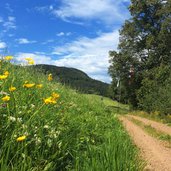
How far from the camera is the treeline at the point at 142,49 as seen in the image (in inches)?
1735

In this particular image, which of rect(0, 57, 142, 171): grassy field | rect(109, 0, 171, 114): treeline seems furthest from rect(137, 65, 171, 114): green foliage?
rect(0, 57, 142, 171): grassy field

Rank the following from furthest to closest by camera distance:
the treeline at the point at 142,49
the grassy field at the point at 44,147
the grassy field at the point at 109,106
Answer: the treeline at the point at 142,49
the grassy field at the point at 109,106
the grassy field at the point at 44,147

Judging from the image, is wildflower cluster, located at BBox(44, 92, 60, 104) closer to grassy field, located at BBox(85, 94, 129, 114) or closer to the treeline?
grassy field, located at BBox(85, 94, 129, 114)

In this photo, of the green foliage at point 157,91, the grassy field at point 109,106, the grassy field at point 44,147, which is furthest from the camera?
the green foliage at point 157,91

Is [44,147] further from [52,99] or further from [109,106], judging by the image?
[109,106]

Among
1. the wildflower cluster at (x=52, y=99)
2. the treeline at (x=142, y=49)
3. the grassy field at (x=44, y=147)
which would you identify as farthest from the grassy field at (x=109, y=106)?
the wildflower cluster at (x=52, y=99)

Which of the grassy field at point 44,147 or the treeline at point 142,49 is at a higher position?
the treeline at point 142,49

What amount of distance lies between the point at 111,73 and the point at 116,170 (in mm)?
42878

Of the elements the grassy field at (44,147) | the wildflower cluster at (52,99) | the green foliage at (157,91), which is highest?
the green foliage at (157,91)

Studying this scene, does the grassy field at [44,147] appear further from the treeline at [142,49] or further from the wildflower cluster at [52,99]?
the treeline at [142,49]

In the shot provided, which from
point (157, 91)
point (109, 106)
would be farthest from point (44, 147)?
point (109, 106)

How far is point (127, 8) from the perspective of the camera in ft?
159

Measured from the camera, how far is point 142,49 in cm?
4731

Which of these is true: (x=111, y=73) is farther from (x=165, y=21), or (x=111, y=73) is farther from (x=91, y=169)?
(x=91, y=169)
